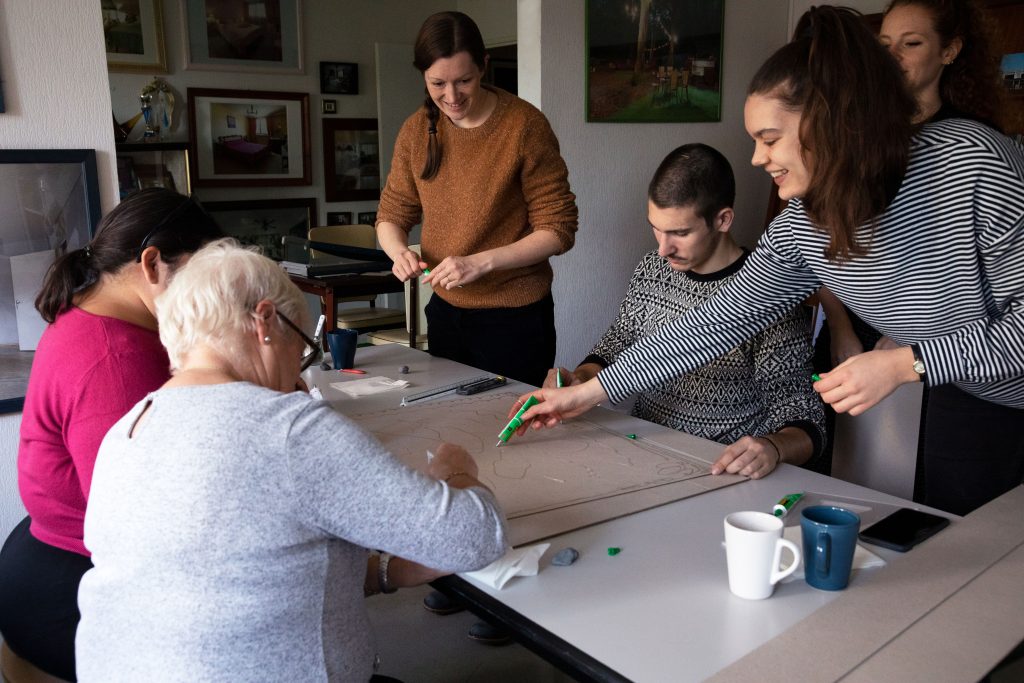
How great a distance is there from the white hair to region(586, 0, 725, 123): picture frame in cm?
272

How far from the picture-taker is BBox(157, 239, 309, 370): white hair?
40.2 inches

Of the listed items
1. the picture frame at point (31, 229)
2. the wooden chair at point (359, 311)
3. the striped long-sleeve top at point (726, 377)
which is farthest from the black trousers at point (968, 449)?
the wooden chair at point (359, 311)

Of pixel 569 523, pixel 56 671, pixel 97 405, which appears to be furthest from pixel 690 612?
pixel 56 671

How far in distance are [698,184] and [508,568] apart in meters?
1.10

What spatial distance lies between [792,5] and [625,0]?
1.20 m

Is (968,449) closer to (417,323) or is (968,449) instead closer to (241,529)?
(241,529)

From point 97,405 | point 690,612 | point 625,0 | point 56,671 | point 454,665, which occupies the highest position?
point 625,0

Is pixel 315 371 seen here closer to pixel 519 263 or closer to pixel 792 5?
pixel 519 263

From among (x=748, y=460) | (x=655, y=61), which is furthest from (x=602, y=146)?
(x=748, y=460)

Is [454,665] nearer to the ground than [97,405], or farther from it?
nearer to the ground

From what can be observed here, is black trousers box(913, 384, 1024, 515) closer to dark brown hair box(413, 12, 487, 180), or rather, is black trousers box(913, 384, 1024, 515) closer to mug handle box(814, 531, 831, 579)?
mug handle box(814, 531, 831, 579)

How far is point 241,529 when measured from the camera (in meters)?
0.91

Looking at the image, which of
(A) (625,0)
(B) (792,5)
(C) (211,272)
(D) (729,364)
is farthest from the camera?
(B) (792,5)

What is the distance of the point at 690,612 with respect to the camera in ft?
3.40
